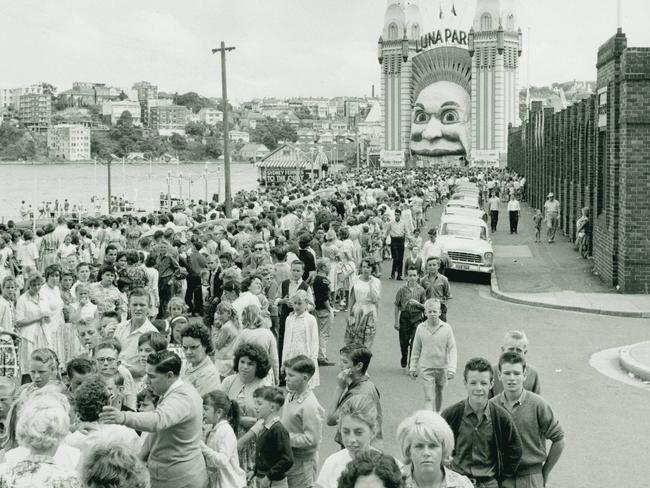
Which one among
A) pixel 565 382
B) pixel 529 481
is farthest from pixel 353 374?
pixel 565 382

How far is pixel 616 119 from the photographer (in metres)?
24.5

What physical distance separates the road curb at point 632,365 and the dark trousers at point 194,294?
6.99 metres

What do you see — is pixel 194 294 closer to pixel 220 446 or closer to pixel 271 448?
pixel 271 448

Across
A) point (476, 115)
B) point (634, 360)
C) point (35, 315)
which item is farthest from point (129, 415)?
point (476, 115)

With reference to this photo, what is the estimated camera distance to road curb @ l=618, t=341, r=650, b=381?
49.2 feet

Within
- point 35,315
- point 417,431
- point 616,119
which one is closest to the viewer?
point 417,431

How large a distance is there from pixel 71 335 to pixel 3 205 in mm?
108305

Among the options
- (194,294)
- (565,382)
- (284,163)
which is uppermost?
(284,163)

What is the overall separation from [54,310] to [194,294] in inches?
222

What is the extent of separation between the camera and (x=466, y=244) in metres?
26.0

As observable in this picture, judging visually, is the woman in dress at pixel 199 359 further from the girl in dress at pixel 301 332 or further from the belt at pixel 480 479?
the girl in dress at pixel 301 332

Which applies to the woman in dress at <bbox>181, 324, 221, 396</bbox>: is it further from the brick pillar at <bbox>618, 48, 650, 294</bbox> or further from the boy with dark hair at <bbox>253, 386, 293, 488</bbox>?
the brick pillar at <bbox>618, 48, 650, 294</bbox>

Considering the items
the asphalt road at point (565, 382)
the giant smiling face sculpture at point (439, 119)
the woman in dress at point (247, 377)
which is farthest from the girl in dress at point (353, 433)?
the giant smiling face sculpture at point (439, 119)

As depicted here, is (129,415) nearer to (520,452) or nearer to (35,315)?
(520,452)
